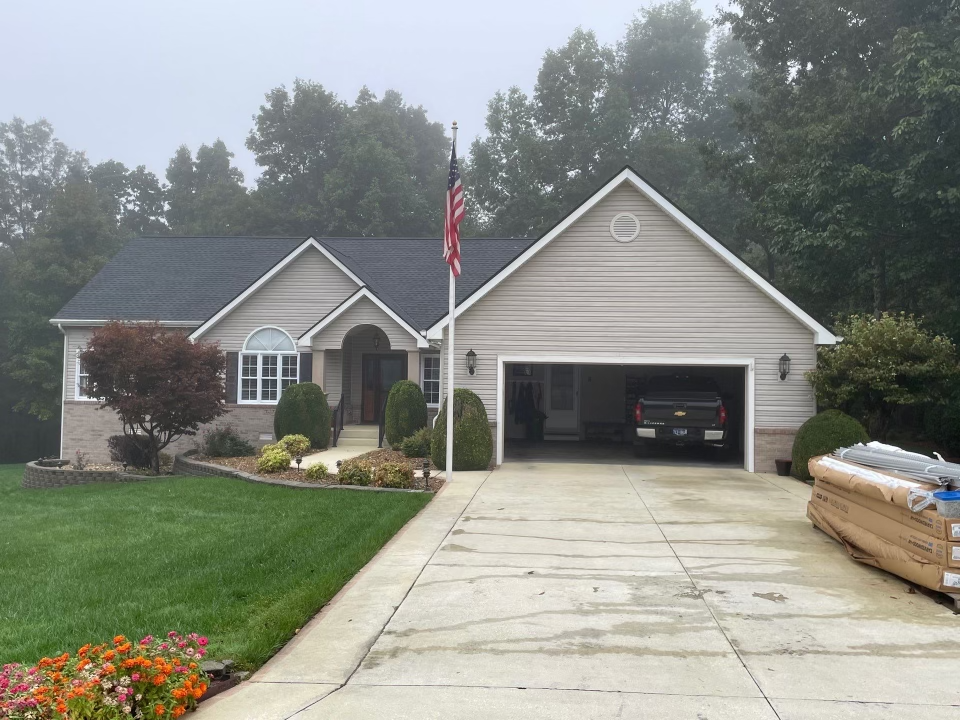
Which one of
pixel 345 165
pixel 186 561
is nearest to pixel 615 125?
pixel 345 165

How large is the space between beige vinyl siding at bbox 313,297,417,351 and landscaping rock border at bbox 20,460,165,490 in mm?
5341

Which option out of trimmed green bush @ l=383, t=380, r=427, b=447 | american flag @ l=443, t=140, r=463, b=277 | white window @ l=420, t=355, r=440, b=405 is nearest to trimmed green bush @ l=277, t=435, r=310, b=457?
trimmed green bush @ l=383, t=380, r=427, b=447

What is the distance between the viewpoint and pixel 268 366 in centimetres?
2205

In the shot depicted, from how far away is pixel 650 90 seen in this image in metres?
59.3

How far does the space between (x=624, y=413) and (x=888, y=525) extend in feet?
53.1

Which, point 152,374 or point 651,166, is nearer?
point 152,374

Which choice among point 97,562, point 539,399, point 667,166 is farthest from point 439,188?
point 97,562

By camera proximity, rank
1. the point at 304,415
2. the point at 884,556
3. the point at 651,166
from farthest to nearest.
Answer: the point at 651,166 → the point at 304,415 → the point at 884,556

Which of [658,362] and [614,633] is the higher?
[658,362]

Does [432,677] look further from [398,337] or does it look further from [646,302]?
[398,337]

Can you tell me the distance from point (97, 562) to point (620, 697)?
19.8 ft

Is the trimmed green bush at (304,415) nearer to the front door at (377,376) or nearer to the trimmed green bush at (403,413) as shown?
the trimmed green bush at (403,413)

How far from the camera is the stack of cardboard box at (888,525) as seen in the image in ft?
23.4

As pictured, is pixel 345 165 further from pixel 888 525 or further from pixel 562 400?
pixel 888 525
